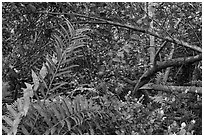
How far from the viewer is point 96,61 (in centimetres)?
272

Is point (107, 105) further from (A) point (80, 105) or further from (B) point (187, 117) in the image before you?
(B) point (187, 117)

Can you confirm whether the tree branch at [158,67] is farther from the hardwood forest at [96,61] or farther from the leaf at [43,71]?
the leaf at [43,71]

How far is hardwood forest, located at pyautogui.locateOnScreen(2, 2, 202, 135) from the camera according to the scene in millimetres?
1821

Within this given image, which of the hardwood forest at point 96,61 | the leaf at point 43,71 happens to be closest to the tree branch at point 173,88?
the hardwood forest at point 96,61

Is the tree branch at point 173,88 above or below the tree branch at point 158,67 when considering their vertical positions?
below

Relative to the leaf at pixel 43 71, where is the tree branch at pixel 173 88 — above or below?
below

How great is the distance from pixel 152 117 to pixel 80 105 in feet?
1.46

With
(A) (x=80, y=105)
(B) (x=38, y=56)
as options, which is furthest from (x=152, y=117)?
(B) (x=38, y=56)

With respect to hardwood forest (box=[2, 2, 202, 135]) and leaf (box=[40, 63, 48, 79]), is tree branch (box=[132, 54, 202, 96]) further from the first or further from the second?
leaf (box=[40, 63, 48, 79])

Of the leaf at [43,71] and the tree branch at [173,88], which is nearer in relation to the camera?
the leaf at [43,71]

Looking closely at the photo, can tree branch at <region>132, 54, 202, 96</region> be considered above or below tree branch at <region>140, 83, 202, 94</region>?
above

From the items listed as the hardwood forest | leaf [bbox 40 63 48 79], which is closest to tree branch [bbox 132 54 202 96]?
the hardwood forest

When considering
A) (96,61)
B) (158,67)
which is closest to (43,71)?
(96,61)

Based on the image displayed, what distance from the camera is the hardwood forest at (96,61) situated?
182 centimetres
